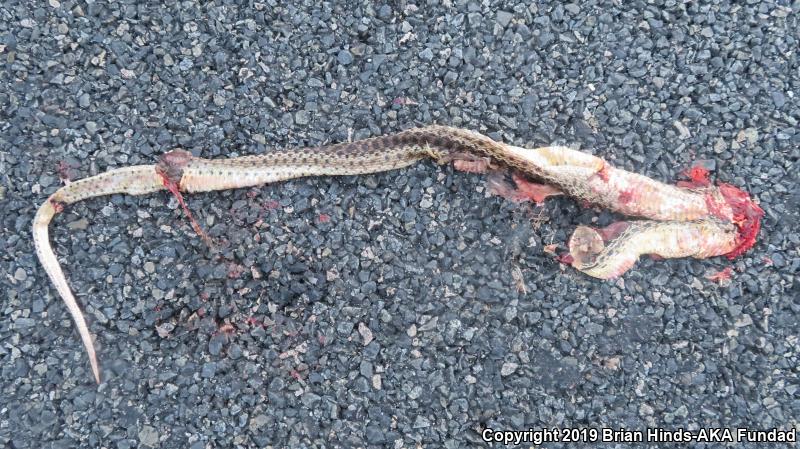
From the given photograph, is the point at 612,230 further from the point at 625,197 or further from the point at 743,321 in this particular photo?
the point at 743,321

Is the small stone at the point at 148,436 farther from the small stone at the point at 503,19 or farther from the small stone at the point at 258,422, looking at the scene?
the small stone at the point at 503,19

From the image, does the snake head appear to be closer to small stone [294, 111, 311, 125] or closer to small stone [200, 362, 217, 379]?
small stone [294, 111, 311, 125]

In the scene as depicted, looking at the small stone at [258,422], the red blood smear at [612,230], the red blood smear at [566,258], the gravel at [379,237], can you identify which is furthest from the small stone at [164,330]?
the red blood smear at [612,230]

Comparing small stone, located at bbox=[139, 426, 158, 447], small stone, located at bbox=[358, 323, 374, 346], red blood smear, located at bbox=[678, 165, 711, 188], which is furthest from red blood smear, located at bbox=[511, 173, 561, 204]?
small stone, located at bbox=[139, 426, 158, 447]

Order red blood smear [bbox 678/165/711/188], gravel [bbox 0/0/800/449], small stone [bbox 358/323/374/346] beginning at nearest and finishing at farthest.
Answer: gravel [bbox 0/0/800/449] → small stone [bbox 358/323/374/346] → red blood smear [bbox 678/165/711/188]

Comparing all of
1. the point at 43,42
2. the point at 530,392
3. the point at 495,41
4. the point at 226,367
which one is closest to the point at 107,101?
the point at 43,42

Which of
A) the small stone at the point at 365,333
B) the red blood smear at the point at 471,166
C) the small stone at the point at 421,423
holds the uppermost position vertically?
the red blood smear at the point at 471,166

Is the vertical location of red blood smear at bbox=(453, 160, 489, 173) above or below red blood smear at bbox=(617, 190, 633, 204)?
above
